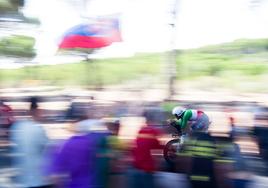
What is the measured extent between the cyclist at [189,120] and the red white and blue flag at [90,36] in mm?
1476

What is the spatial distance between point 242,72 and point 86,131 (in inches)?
1010

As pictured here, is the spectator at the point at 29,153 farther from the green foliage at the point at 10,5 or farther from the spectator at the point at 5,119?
the green foliage at the point at 10,5

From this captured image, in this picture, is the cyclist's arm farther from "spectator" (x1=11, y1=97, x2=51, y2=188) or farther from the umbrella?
"spectator" (x1=11, y1=97, x2=51, y2=188)

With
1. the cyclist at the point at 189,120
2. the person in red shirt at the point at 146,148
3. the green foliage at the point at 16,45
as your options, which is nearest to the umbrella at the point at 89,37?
the cyclist at the point at 189,120

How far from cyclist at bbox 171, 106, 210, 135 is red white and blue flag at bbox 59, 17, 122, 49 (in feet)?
4.84

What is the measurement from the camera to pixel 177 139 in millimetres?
6082

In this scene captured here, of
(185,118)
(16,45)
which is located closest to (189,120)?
(185,118)

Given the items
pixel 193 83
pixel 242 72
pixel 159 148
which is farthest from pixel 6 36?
pixel 242 72

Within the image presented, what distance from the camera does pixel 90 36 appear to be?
654cm

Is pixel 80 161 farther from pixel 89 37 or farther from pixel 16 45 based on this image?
pixel 16 45

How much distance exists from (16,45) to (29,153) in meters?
10.5

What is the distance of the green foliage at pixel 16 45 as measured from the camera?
1238cm

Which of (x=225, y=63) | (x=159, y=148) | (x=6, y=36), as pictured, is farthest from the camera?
(x=225, y=63)

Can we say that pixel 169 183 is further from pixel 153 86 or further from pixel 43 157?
pixel 153 86
